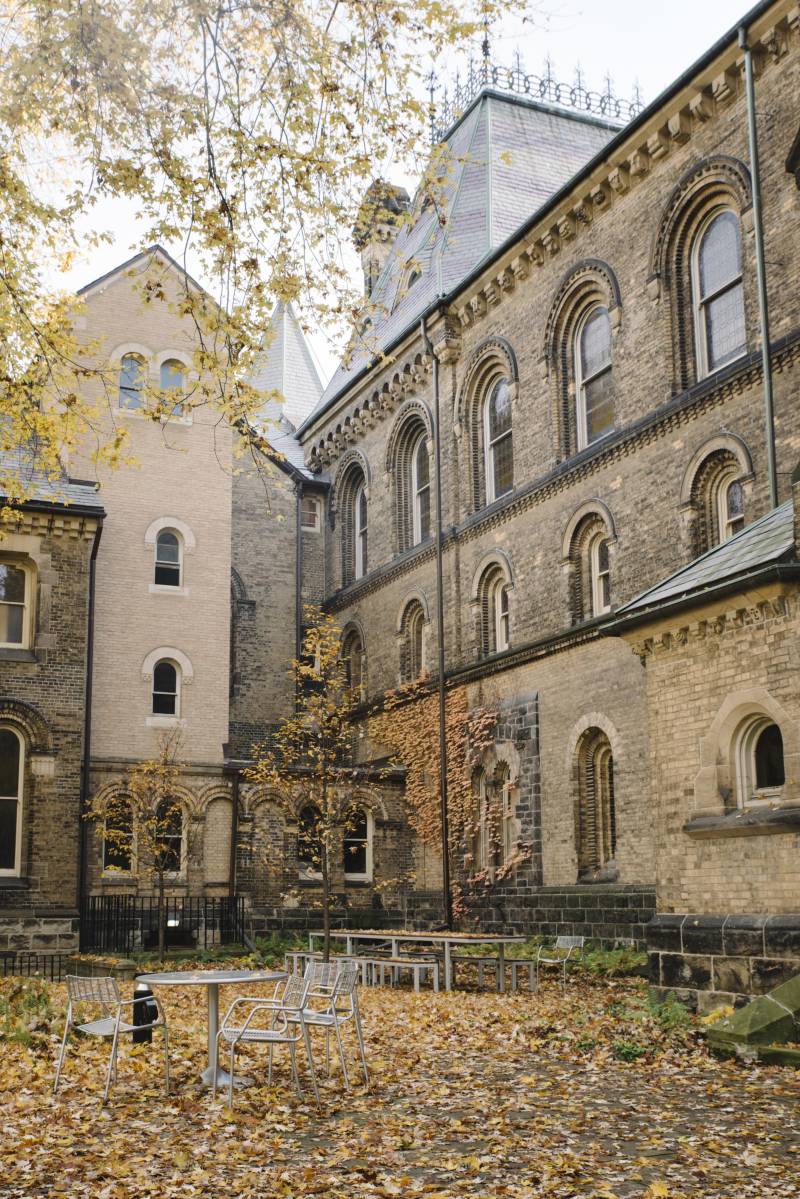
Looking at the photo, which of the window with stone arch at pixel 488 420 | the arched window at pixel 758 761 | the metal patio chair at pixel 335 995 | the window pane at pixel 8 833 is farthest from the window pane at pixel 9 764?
the arched window at pixel 758 761

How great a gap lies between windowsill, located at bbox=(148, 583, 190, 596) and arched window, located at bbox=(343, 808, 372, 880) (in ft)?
20.3

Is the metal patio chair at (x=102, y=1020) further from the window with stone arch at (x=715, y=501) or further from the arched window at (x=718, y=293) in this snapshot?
the arched window at (x=718, y=293)

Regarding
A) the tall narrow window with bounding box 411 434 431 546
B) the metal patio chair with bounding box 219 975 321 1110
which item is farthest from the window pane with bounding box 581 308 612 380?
the metal patio chair with bounding box 219 975 321 1110

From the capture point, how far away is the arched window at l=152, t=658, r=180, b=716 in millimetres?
27969

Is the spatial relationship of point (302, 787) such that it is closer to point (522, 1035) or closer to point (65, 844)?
point (65, 844)

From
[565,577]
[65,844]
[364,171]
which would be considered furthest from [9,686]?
[364,171]

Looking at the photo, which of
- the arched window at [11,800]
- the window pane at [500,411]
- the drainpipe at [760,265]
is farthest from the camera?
the window pane at [500,411]

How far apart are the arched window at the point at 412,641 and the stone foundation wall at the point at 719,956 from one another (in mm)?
15509

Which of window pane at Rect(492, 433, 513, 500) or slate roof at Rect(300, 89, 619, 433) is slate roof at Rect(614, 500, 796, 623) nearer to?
window pane at Rect(492, 433, 513, 500)

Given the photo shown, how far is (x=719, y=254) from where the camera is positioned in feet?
66.3

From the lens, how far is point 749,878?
12.6 metres

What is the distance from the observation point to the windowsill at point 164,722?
90.2 feet

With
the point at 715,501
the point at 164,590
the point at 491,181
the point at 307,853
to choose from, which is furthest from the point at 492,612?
Answer: the point at 491,181

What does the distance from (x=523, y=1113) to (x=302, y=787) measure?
18.3 metres
